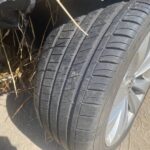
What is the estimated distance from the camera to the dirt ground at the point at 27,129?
10.2 feet

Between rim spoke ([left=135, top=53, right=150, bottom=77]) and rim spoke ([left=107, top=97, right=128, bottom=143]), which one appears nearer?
rim spoke ([left=107, top=97, right=128, bottom=143])

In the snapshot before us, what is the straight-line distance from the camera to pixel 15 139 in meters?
3.12

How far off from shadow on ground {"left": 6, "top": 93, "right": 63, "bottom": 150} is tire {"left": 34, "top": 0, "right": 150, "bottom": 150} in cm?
61

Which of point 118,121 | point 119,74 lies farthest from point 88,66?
point 118,121

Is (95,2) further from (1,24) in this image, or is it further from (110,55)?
(1,24)

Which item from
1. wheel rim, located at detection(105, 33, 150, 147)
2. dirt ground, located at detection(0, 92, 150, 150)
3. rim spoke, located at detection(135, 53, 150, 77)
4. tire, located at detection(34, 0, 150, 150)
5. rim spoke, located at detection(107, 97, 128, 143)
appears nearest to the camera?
tire, located at detection(34, 0, 150, 150)

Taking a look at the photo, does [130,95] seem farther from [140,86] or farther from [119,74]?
[119,74]

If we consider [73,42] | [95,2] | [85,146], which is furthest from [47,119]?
[95,2]

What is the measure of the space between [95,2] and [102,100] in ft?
1.50

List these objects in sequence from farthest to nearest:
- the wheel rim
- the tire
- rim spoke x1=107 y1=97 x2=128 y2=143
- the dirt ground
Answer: the dirt ground < rim spoke x1=107 y1=97 x2=128 y2=143 < the wheel rim < the tire

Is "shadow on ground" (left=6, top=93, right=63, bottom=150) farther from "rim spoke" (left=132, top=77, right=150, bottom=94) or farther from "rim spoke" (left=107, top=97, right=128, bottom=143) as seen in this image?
"rim spoke" (left=132, top=77, right=150, bottom=94)

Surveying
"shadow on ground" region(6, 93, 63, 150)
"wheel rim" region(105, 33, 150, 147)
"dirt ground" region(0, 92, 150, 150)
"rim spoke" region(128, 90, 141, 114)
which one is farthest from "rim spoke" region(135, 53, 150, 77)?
"shadow on ground" region(6, 93, 63, 150)

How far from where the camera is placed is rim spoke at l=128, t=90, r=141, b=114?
304cm

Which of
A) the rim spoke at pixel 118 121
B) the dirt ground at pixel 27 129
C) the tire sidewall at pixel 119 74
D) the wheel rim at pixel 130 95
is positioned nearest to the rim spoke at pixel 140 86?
the wheel rim at pixel 130 95
